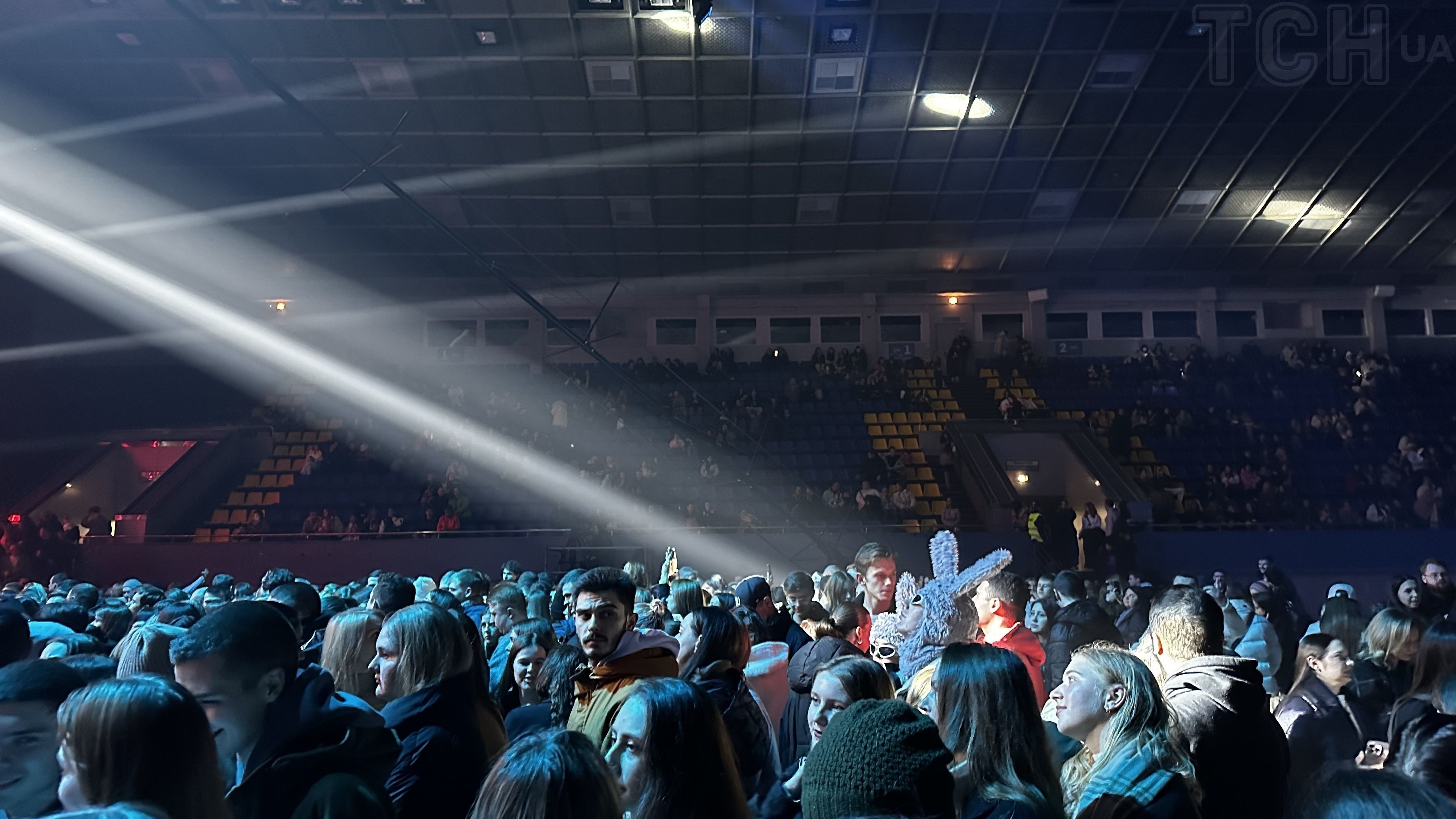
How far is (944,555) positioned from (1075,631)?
0.85 meters

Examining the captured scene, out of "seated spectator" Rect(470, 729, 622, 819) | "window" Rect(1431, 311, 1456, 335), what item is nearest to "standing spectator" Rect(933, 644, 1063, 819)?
"seated spectator" Rect(470, 729, 622, 819)

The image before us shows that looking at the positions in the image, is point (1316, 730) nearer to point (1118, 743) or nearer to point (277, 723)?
point (1118, 743)

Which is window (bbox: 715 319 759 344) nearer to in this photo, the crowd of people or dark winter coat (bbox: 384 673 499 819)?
the crowd of people

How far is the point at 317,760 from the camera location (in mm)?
2145

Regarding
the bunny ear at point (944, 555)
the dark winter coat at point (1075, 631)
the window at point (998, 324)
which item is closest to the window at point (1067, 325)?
the window at point (998, 324)

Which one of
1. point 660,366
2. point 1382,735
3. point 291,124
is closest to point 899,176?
point 660,366

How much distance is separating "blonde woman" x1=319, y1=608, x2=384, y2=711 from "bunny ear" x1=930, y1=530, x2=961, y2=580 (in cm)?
257

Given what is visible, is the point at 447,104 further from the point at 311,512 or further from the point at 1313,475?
the point at 1313,475

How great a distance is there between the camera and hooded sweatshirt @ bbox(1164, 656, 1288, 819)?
2.85 meters

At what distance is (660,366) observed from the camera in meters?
25.8

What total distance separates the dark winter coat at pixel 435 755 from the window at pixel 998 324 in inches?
1072

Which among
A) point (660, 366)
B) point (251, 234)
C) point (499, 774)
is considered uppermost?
point (251, 234)

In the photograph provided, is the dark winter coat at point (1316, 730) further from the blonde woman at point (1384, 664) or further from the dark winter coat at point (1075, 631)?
the dark winter coat at point (1075, 631)

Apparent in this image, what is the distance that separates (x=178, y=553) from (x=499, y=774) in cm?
1865
